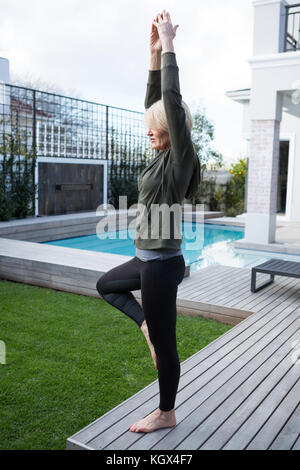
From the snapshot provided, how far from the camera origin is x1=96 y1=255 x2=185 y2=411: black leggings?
179 cm

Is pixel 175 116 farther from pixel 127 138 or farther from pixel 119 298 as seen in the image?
pixel 127 138

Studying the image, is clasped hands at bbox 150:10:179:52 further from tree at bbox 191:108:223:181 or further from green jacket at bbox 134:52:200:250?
A: tree at bbox 191:108:223:181

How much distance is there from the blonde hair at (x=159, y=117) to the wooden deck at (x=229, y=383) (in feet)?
4.39

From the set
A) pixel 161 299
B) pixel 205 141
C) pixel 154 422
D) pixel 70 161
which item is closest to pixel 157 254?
pixel 161 299

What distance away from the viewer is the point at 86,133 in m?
11.8

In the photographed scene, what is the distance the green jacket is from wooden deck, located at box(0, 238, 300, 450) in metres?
0.89

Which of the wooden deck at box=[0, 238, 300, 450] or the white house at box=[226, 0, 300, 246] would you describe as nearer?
the wooden deck at box=[0, 238, 300, 450]

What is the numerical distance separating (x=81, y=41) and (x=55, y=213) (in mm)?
22433

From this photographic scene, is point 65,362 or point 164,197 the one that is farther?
point 65,362

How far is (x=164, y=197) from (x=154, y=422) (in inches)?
40.6

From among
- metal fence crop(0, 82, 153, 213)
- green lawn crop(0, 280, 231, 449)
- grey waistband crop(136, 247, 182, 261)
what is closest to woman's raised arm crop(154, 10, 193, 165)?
grey waistband crop(136, 247, 182, 261)

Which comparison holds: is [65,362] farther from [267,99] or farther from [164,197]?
[267,99]

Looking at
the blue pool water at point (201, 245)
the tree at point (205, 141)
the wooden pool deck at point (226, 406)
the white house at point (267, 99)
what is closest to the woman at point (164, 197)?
the wooden pool deck at point (226, 406)

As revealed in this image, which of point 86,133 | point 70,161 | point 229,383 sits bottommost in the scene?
point 229,383
